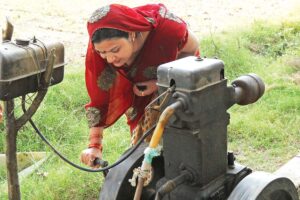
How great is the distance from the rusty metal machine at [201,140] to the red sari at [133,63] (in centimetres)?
75

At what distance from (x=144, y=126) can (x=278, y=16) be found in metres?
5.02

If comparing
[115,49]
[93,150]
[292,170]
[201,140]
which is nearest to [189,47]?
[115,49]

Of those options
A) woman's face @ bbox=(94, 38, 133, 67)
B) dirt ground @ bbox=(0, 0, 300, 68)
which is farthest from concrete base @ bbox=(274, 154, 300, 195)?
dirt ground @ bbox=(0, 0, 300, 68)

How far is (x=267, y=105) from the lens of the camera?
180 inches

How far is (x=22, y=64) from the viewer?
186 centimetres

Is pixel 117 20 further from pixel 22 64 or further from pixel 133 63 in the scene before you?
pixel 22 64

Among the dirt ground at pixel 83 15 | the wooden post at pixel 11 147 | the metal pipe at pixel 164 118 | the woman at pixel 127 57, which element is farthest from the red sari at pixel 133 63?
the dirt ground at pixel 83 15

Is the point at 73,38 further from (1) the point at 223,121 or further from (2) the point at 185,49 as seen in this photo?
(1) the point at 223,121

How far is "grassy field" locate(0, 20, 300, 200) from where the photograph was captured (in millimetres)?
3381

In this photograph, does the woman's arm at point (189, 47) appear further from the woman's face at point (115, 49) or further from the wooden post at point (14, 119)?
the wooden post at point (14, 119)

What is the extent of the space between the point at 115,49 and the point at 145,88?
0.42 meters

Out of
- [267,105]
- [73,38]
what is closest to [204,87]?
[267,105]

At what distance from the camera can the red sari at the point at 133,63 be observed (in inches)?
95.4

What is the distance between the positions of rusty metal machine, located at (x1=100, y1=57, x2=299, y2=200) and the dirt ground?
451 cm
